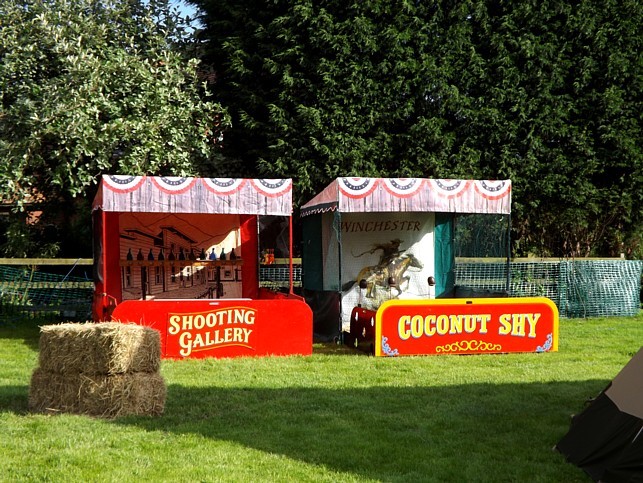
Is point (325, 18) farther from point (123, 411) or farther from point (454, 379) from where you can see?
point (123, 411)

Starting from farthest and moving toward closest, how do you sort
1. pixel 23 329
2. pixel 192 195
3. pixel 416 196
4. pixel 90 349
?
pixel 23 329 < pixel 416 196 < pixel 192 195 < pixel 90 349

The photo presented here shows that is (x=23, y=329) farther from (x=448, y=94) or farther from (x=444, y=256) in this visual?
(x=448, y=94)

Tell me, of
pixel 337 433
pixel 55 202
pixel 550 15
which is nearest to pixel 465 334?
pixel 337 433

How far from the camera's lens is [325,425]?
795 cm

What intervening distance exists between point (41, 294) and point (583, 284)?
11348mm

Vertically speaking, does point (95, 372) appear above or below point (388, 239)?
below

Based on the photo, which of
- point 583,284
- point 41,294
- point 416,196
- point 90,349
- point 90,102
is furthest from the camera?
point 583,284

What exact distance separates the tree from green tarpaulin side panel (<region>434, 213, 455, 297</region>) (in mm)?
5412

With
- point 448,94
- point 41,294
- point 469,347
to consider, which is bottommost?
point 469,347

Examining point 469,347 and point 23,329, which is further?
point 23,329

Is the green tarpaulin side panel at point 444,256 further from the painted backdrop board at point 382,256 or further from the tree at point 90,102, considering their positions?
the tree at point 90,102

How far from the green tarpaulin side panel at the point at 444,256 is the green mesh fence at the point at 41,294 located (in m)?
6.90

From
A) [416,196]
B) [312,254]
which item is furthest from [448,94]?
[416,196]

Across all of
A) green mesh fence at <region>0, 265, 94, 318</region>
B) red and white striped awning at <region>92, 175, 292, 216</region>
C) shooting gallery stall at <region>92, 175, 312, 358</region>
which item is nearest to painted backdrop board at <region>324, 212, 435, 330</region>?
shooting gallery stall at <region>92, 175, 312, 358</region>
